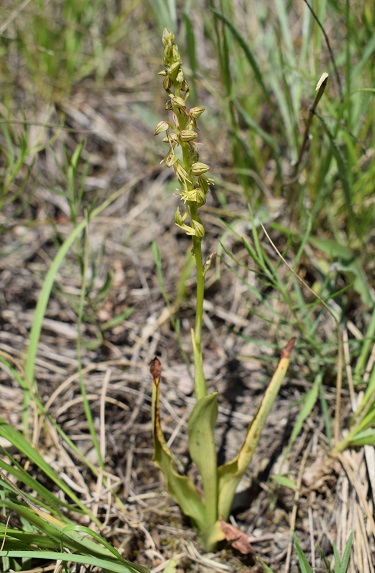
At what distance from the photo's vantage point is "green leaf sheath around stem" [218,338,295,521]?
1.56m

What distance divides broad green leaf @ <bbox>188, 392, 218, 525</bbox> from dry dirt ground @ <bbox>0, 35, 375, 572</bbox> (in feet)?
0.77

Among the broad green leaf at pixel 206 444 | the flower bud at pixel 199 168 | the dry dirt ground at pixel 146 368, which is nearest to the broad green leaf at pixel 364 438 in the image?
the dry dirt ground at pixel 146 368

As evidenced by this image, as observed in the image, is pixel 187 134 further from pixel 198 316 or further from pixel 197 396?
pixel 197 396

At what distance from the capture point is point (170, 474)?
5.45ft

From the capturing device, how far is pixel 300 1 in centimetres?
321

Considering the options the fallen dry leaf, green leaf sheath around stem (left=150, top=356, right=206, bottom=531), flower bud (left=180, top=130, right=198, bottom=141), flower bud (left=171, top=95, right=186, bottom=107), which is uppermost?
flower bud (left=171, top=95, right=186, bottom=107)

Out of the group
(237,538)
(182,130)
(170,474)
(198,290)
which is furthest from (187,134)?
(237,538)

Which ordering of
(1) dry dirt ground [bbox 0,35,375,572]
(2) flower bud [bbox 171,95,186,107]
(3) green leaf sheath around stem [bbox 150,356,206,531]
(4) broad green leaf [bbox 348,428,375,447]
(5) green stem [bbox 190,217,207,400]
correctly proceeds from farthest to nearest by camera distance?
(1) dry dirt ground [bbox 0,35,375,572] < (4) broad green leaf [bbox 348,428,375,447] < (3) green leaf sheath around stem [bbox 150,356,206,531] < (5) green stem [bbox 190,217,207,400] < (2) flower bud [bbox 171,95,186,107]

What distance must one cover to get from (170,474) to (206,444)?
16 centimetres

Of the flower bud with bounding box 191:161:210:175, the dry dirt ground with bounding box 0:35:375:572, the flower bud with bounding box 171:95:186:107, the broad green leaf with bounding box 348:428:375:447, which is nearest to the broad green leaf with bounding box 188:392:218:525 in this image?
the dry dirt ground with bounding box 0:35:375:572

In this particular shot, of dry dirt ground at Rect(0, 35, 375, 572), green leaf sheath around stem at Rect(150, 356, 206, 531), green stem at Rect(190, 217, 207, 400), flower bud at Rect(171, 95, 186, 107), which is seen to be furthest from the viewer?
dry dirt ground at Rect(0, 35, 375, 572)

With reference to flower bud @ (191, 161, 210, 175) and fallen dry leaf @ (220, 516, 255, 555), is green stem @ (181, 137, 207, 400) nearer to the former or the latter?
flower bud @ (191, 161, 210, 175)

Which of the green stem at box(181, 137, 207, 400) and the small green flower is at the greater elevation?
the small green flower

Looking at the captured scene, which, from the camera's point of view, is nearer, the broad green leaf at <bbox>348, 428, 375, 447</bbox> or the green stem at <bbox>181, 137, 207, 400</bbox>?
the green stem at <bbox>181, 137, 207, 400</bbox>
